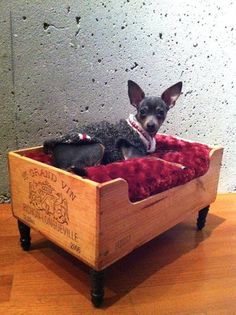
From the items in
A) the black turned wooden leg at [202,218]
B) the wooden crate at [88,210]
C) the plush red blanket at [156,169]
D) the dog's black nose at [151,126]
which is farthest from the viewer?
the black turned wooden leg at [202,218]

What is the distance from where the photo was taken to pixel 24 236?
1143 mm

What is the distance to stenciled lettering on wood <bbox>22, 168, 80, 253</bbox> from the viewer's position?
2.94ft

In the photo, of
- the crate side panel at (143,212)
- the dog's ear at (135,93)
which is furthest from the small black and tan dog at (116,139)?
the crate side panel at (143,212)

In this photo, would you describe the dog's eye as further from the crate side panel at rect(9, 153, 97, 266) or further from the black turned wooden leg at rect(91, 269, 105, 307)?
the black turned wooden leg at rect(91, 269, 105, 307)

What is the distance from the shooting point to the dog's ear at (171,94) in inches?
49.7

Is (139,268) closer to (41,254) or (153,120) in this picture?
(41,254)

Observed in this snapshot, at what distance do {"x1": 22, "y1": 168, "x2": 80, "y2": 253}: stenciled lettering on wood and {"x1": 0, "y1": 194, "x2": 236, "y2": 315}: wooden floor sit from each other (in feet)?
0.51

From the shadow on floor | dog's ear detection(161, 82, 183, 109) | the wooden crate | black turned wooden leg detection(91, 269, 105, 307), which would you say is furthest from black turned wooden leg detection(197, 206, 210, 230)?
black turned wooden leg detection(91, 269, 105, 307)

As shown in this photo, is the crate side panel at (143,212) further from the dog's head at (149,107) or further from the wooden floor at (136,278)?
the dog's head at (149,107)

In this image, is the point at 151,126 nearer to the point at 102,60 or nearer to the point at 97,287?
the point at 102,60

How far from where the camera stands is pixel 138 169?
1001 millimetres

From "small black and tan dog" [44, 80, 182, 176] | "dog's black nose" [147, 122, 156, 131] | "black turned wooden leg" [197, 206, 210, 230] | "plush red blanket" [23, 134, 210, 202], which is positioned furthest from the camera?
"black turned wooden leg" [197, 206, 210, 230]

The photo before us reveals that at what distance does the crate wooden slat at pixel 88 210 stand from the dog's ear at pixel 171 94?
347mm

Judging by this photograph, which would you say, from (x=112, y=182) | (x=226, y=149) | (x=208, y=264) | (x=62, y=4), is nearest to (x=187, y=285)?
(x=208, y=264)
